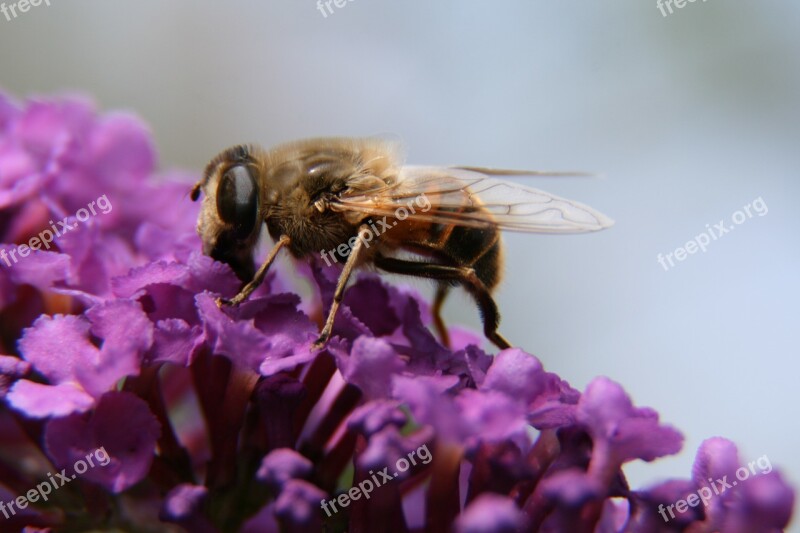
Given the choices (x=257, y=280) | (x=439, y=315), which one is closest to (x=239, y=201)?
(x=257, y=280)

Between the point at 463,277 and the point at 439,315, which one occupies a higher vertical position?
the point at 463,277

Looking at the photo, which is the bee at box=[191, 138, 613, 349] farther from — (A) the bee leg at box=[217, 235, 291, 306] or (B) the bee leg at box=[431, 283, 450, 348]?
(B) the bee leg at box=[431, 283, 450, 348]

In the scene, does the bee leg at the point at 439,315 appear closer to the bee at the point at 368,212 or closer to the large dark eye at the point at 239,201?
the bee at the point at 368,212

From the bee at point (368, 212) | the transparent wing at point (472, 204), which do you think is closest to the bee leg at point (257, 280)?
the bee at point (368, 212)

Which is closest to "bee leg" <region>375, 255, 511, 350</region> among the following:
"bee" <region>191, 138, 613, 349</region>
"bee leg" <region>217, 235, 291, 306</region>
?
"bee" <region>191, 138, 613, 349</region>

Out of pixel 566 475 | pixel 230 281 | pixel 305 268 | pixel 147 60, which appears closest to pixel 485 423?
pixel 566 475

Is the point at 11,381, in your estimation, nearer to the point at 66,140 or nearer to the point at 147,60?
the point at 66,140

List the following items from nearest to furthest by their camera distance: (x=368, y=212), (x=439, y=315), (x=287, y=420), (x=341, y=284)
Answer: (x=287, y=420), (x=341, y=284), (x=368, y=212), (x=439, y=315)

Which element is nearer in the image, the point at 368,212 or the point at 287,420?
the point at 287,420

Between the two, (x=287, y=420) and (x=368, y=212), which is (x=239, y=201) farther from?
(x=287, y=420)
